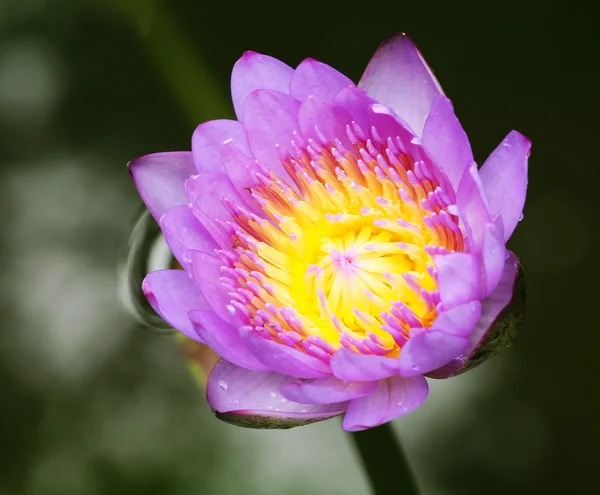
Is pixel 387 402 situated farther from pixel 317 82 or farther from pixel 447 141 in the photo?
pixel 317 82

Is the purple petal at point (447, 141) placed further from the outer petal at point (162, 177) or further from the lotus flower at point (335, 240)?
the outer petal at point (162, 177)

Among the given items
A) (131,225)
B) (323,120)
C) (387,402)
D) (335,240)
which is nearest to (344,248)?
(335,240)

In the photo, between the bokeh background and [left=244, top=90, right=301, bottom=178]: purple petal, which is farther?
the bokeh background

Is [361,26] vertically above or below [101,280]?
above

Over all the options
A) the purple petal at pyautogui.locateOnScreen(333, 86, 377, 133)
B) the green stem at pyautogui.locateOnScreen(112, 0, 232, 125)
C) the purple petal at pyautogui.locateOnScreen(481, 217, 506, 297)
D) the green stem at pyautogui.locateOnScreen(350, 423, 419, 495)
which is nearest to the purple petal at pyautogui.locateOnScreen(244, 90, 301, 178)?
the purple petal at pyautogui.locateOnScreen(333, 86, 377, 133)

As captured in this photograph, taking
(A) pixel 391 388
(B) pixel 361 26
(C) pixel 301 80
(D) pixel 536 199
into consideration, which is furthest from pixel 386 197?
(B) pixel 361 26

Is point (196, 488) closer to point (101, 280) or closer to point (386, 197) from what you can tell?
point (101, 280)

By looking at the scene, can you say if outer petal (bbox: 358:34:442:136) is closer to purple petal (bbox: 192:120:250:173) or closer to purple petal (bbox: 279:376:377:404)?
purple petal (bbox: 192:120:250:173)
